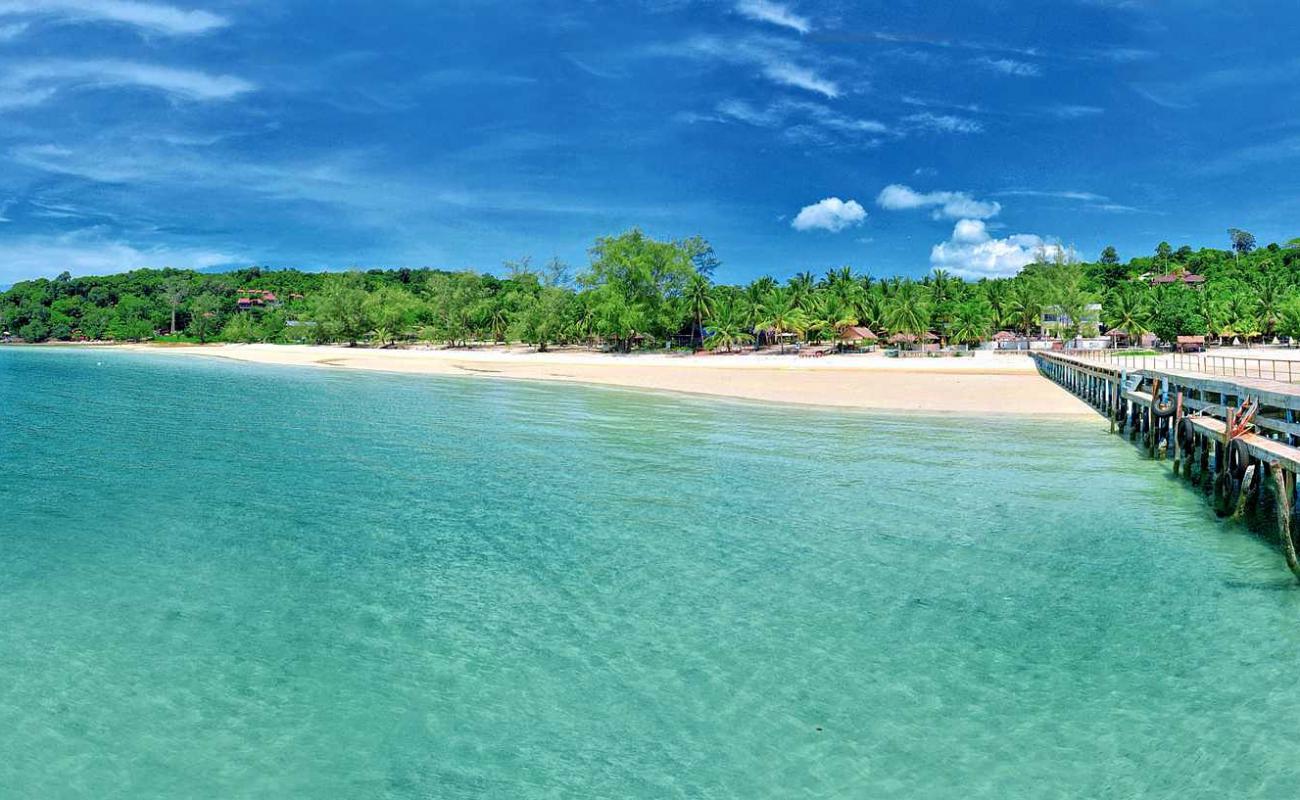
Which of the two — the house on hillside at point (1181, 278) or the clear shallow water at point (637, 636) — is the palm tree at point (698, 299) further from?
the house on hillside at point (1181, 278)

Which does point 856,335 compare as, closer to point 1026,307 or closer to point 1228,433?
point 1026,307

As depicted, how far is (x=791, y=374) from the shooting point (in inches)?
2247

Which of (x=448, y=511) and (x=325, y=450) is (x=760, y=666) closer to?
(x=448, y=511)

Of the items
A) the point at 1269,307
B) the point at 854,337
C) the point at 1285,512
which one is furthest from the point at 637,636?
the point at 1269,307

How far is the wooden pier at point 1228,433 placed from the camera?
40.1ft

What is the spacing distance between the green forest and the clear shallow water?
65557mm

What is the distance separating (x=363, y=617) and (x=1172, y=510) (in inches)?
559

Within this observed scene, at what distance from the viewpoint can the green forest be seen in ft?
274

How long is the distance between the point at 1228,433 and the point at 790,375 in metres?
41.9

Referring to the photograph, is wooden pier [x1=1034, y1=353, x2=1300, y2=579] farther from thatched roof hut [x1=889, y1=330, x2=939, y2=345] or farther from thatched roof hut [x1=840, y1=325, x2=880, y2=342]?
thatched roof hut [x1=889, y1=330, x2=939, y2=345]

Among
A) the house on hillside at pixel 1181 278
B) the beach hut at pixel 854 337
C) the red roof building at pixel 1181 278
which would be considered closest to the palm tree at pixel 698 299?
the beach hut at pixel 854 337

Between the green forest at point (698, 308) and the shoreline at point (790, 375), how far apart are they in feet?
17.6

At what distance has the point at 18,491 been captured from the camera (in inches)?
627

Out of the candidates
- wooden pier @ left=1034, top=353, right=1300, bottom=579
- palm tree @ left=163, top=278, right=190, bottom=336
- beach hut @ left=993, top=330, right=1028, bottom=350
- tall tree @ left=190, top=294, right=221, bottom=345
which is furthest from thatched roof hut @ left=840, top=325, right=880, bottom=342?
palm tree @ left=163, top=278, right=190, bottom=336
